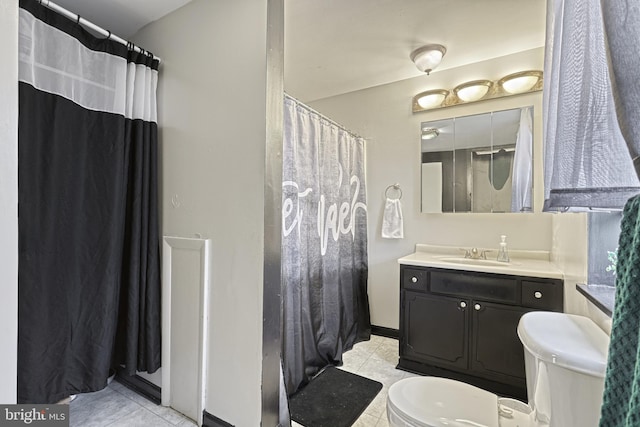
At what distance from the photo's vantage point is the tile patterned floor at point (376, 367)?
5.20 ft

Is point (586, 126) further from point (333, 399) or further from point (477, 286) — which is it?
point (333, 399)

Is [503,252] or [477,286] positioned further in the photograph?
[503,252]

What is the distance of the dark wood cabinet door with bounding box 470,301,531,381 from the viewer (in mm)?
1716

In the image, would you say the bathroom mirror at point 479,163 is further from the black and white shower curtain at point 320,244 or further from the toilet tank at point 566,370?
the toilet tank at point 566,370

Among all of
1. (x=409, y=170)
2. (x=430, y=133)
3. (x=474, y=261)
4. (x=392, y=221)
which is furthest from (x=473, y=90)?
(x=474, y=261)

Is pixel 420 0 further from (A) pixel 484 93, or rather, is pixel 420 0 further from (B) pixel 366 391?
(B) pixel 366 391

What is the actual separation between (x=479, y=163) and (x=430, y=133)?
48 cm

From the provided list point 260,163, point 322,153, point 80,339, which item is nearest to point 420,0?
point 322,153

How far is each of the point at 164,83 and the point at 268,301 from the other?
1.45m

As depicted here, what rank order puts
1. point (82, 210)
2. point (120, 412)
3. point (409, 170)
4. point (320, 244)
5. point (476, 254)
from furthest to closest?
point (409, 170) → point (476, 254) → point (320, 244) → point (120, 412) → point (82, 210)

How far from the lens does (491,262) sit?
2.03m

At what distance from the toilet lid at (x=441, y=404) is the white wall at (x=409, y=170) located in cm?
139

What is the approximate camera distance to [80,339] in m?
1.40

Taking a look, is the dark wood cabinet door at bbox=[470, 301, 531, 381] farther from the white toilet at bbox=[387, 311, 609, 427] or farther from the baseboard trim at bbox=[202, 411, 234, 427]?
the baseboard trim at bbox=[202, 411, 234, 427]
